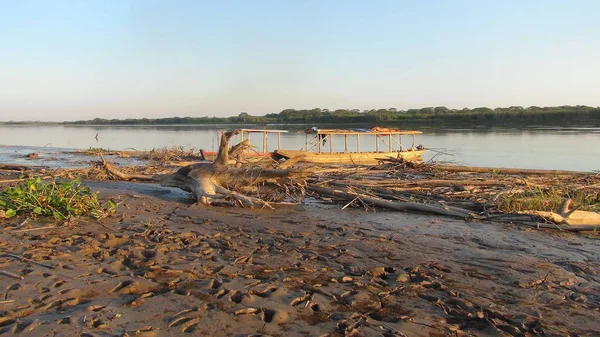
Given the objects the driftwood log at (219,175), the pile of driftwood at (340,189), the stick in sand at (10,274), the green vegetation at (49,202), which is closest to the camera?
the stick in sand at (10,274)

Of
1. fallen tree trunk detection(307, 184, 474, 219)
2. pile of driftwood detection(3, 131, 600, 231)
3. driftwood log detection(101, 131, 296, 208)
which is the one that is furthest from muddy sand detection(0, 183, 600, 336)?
driftwood log detection(101, 131, 296, 208)

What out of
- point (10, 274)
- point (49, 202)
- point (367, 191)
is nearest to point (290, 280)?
point (10, 274)

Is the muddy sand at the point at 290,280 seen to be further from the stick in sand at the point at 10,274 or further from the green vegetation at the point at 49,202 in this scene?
the green vegetation at the point at 49,202

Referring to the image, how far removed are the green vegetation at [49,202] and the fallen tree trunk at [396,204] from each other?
4.17 m

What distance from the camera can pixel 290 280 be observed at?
402 cm

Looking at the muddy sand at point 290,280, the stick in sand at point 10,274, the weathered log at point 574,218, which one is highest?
the stick in sand at point 10,274

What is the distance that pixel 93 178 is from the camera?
11844 mm

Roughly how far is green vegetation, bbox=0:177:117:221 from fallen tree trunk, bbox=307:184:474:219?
164 inches

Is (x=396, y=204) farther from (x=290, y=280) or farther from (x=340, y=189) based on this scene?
(x=290, y=280)

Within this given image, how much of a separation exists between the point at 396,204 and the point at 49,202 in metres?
5.68

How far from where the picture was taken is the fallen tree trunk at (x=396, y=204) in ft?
25.0

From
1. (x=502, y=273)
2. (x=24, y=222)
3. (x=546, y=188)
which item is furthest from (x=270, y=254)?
(x=546, y=188)

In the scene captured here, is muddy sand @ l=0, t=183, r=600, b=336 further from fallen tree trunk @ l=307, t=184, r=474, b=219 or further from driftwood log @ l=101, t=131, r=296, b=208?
driftwood log @ l=101, t=131, r=296, b=208

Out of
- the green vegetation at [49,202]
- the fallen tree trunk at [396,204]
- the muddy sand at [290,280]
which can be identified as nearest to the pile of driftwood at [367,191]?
the fallen tree trunk at [396,204]
